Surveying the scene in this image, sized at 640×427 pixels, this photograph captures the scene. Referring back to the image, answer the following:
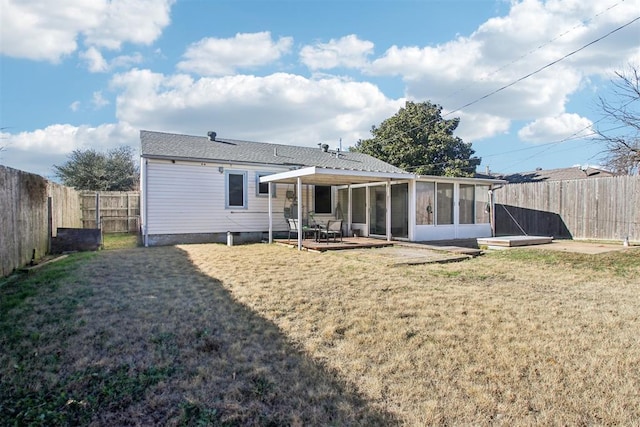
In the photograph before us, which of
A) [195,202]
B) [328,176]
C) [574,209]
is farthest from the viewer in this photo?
[574,209]

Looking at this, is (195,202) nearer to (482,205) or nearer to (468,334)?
(482,205)

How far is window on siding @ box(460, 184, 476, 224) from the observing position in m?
13.4

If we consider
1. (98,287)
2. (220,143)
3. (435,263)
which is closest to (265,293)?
(98,287)

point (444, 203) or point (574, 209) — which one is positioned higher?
point (444, 203)

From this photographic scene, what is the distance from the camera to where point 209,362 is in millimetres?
3242

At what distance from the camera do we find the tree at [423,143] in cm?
2686

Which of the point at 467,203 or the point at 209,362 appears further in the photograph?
the point at 467,203

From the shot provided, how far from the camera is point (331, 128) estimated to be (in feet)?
88.6

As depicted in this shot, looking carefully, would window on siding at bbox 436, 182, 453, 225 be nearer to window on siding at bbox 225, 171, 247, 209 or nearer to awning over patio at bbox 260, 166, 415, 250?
awning over patio at bbox 260, 166, 415, 250

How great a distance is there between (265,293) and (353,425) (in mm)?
3229

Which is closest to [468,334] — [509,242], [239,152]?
[509,242]

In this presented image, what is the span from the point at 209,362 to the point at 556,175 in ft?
120

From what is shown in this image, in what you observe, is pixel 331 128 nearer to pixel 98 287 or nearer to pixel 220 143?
pixel 220 143

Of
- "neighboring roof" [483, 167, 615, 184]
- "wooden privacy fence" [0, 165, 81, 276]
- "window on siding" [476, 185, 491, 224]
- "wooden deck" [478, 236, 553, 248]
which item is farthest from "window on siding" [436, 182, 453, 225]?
"neighboring roof" [483, 167, 615, 184]
